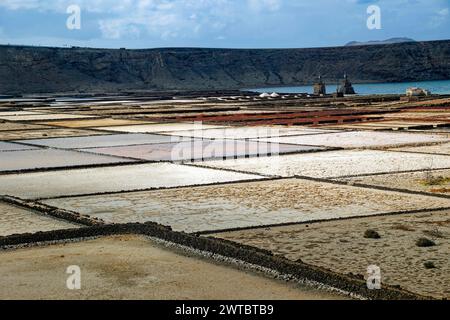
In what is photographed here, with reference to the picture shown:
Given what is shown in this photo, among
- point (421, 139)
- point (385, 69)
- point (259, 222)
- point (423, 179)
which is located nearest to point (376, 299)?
point (259, 222)

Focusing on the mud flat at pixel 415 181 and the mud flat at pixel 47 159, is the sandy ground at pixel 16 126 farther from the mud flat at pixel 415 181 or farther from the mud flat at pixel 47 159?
the mud flat at pixel 415 181

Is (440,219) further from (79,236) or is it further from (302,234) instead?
(79,236)

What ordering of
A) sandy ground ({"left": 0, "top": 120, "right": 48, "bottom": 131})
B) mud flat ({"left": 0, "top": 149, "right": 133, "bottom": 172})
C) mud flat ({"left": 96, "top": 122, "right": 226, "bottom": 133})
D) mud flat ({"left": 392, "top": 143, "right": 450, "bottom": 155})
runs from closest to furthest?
mud flat ({"left": 0, "top": 149, "right": 133, "bottom": 172})
mud flat ({"left": 392, "top": 143, "right": 450, "bottom": 155})
mud flat ({"left": 96, "top": 122, "right": 226, "bottom": 133})
sandy ground ({"left": 0, "top": 120, "right": 48, "bottom": 131})

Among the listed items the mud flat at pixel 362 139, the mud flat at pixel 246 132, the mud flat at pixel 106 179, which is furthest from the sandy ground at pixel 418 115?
the mud flat at pixel 106 179

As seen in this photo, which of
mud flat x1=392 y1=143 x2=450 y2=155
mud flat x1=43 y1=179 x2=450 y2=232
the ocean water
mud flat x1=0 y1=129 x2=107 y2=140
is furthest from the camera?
the ocean water

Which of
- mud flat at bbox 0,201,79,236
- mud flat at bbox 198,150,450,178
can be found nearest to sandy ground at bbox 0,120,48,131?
mud flat at bbox 198,150,450,178

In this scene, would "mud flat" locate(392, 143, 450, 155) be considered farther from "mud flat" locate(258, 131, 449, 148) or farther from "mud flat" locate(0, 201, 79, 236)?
"mud flat" locate(0, 201, 79, 236)
